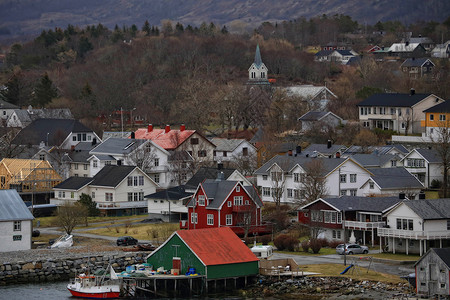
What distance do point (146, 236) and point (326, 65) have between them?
10431 cm

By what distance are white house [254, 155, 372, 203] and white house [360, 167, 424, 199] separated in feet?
4.47

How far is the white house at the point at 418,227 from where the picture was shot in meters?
62.0

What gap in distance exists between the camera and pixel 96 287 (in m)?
57.1

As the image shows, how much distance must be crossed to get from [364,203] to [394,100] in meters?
41.4

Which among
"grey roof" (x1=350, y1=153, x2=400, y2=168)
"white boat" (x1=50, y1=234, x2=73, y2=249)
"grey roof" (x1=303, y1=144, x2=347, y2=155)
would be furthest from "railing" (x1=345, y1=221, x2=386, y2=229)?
"grey roof" (x1=303, y1=144, x2=347, y2=155)

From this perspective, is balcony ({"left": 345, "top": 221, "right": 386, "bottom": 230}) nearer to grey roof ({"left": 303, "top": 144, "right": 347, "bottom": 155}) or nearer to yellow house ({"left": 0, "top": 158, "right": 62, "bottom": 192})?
grey roof ({"left": 303, "top": 144, "right": 347, "bottom": 155})

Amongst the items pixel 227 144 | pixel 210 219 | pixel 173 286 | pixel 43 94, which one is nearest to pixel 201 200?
pixel 210 219

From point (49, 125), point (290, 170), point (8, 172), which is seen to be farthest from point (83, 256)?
point (49, 125)

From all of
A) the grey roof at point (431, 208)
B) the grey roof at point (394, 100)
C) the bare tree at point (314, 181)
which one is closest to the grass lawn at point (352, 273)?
the grey roof at point (431, 208)

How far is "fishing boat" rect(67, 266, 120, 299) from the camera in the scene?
56812 millimetres

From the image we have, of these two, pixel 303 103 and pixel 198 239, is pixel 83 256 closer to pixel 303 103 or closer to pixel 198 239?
pixel 198 239

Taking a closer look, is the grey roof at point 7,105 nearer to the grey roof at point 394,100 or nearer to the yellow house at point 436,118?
the grey roof at point 394,100

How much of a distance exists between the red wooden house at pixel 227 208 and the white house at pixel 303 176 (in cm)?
688

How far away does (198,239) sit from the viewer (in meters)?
58.3
